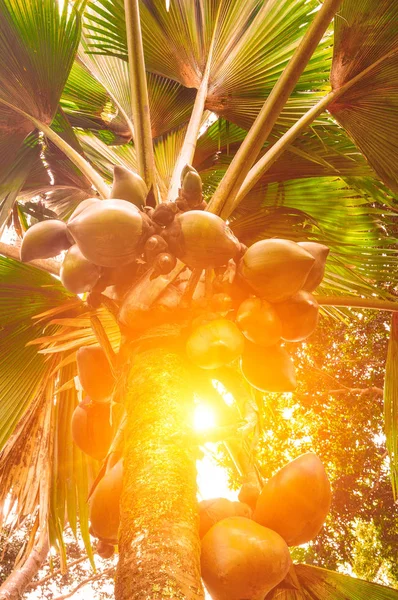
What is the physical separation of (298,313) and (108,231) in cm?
66

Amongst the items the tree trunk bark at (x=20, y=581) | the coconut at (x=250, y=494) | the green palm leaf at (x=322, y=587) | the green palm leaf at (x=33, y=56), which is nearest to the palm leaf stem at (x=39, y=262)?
the green palm leaf at (x=33, y=56)

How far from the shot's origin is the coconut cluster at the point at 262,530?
107 centimetres

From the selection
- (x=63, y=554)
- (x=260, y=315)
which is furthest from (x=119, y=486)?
(x=63, y=554)

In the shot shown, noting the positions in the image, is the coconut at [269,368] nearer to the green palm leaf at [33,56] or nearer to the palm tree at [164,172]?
the palm tree at [164,172]

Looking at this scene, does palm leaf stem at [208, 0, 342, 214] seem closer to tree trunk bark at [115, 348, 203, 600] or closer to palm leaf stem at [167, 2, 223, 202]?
palm leaf stem at [167, 2, 223, 202]

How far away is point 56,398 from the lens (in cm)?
259

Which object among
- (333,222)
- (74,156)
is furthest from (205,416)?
(333,222)

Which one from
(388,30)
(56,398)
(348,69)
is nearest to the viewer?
(388,30)

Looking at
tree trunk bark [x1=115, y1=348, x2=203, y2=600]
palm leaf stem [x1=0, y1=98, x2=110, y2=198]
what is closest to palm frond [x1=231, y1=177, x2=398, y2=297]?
palm leaf stem [x1=0, y1=98, x2=110, y2=198]

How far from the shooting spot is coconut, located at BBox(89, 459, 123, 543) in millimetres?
1294

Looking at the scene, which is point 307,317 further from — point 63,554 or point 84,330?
point 63,554

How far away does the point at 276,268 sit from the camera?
4.92 ft

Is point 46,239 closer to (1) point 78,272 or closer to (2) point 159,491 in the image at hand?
(1) point 78,272

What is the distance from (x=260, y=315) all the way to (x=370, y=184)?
5.99 ft
